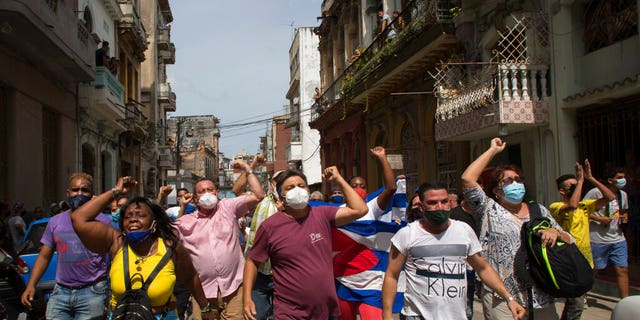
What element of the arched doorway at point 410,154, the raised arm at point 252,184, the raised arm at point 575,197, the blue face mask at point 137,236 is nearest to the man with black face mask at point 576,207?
the raised arm at point 575,197

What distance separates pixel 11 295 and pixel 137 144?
83.2 ft

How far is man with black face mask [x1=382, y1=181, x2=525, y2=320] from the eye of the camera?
448 cm

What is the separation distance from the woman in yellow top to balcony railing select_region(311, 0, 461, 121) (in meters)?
11.8

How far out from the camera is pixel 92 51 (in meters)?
18.6

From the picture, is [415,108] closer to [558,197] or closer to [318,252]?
[558,197]

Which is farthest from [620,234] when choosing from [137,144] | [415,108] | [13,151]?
[137,144]

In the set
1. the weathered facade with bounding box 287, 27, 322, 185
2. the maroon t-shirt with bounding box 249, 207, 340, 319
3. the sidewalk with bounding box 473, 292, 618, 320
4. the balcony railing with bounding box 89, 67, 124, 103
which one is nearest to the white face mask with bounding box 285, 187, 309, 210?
the maroon t-shirt with bounding box 249, 207, 340, 319

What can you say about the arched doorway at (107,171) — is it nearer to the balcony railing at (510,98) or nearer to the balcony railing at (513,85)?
the balcony railing at (510,98)

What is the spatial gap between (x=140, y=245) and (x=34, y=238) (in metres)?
5.28

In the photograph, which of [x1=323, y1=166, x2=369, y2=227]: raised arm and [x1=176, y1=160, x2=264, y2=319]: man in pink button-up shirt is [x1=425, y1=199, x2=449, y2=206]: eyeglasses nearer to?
[x1=323, y1=166, x2=369, y2=227]: raised arm

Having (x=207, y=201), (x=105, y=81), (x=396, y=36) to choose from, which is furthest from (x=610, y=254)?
(x=105, y=81)

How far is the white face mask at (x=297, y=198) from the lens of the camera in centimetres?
477

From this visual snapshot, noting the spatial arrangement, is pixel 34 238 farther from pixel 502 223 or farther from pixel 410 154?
pixel 410 154

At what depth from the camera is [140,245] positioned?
14.6 ft
